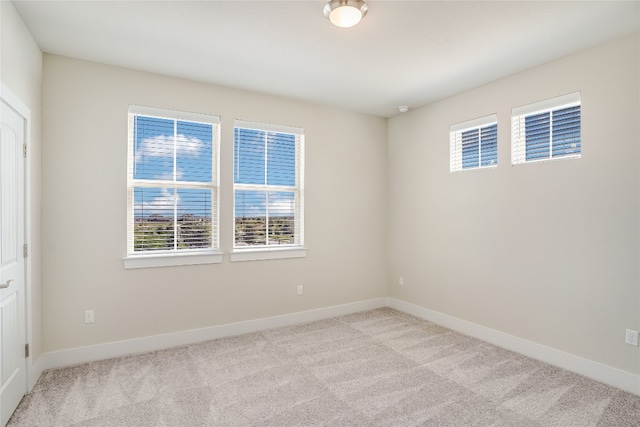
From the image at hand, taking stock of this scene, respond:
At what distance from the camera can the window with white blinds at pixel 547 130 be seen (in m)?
2.95

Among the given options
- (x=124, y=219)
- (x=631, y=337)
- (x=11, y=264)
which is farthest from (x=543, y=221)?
(x=11, y=264)

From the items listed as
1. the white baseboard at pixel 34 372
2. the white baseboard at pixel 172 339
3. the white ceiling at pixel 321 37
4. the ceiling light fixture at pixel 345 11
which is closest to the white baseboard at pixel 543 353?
the white baseboard at pixel 172 339

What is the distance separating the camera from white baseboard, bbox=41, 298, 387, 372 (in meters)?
2.96

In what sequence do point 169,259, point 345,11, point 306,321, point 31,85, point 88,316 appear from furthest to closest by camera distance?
point 306,321
point 169,259
point 88,316
point 31,85
point 345,11

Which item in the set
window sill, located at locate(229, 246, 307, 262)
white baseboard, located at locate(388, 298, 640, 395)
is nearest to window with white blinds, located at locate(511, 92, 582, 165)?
white baseboard, located at locate(388, 298, 640, 395)

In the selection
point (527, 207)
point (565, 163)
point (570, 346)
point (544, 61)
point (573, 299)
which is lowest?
point (570, 346)

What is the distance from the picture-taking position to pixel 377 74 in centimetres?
338

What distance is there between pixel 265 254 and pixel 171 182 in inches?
50.3

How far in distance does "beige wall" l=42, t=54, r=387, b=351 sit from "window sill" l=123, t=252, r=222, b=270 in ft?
0.21

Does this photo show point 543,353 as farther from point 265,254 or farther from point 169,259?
point 169,259

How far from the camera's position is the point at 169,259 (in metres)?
3.41

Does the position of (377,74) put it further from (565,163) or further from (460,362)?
(460,362)

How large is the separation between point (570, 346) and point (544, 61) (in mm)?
2518

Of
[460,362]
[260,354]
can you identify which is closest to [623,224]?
[460,362]
